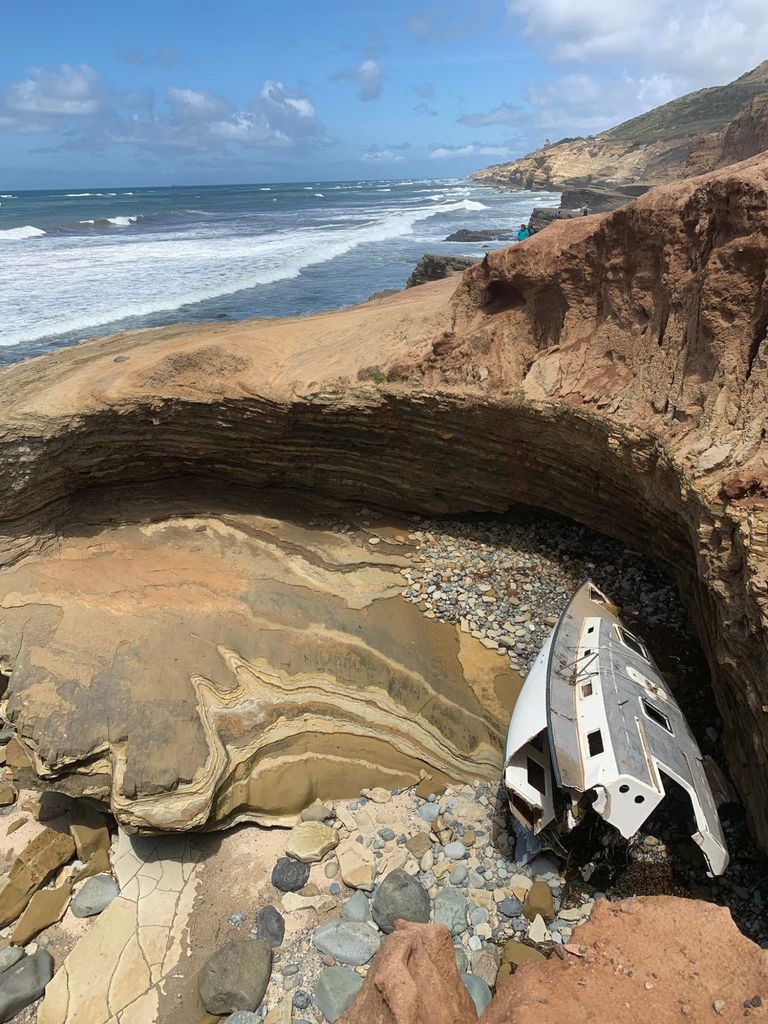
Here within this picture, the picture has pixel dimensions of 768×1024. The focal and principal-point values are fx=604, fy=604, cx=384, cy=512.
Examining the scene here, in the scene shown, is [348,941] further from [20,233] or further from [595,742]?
[20,233]

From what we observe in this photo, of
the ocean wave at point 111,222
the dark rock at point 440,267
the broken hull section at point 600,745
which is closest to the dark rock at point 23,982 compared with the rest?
the broken hull section at point 600,745

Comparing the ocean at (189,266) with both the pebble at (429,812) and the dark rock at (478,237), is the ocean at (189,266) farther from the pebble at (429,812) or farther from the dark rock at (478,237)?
the pebble at (429,812)

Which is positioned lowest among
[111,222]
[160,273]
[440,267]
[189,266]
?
[160,273]

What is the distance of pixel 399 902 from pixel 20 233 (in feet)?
177

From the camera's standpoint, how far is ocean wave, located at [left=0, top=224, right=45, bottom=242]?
Answer: 43.1 meters

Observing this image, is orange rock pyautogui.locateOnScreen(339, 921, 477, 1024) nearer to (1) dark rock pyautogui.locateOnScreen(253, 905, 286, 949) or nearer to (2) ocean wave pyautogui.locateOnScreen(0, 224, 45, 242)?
(1) dark rock pyautogui.locateOnScreen(253, 905, 286, 949)

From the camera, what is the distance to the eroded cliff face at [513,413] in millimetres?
6590

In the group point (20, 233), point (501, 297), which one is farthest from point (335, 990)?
point (20, 233)

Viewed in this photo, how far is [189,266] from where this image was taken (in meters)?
31.5

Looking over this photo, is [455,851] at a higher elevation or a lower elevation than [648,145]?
lower

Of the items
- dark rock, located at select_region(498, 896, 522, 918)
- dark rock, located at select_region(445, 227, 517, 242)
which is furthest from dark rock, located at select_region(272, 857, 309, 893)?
dark rock, located at select_region(445, 227, 517, 242)

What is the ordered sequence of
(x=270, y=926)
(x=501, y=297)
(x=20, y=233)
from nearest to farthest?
1. (x=270, y=926)
2. (x=501, y=297)
3. (x=20, y=233)

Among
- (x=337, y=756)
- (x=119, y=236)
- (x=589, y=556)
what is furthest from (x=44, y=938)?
(x=119, y=236)

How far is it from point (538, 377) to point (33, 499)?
Result: 8.18m
